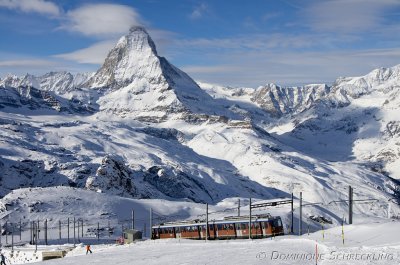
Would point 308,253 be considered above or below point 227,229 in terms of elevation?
above

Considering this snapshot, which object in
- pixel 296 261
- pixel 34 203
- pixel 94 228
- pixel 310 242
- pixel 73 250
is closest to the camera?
pixel 296 261

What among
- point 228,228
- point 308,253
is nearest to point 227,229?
point 228,228

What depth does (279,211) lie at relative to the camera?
601 feet

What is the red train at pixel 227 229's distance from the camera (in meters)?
78.1

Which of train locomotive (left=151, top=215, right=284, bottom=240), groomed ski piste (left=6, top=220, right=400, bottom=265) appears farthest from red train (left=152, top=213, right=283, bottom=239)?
groomed ski piste (left=6, top=220, right=400, bottom=265)

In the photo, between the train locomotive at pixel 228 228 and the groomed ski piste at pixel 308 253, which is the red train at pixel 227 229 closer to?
the train locomotive at pixel 228 228

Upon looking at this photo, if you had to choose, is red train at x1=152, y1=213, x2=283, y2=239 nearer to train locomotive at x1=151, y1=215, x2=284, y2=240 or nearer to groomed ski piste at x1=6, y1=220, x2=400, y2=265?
train locomotive at x1=151, y1=215, x2=284, y2=240

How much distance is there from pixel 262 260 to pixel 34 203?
133m

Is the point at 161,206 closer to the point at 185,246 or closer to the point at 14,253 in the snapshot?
the point at 14,253

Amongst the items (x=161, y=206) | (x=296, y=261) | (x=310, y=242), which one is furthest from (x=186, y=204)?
(x=296, y=261)

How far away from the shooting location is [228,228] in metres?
82.7

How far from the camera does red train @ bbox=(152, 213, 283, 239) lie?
256 feet

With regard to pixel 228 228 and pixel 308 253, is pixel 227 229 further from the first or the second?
pixel 308 253

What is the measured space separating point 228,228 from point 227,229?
22cm
